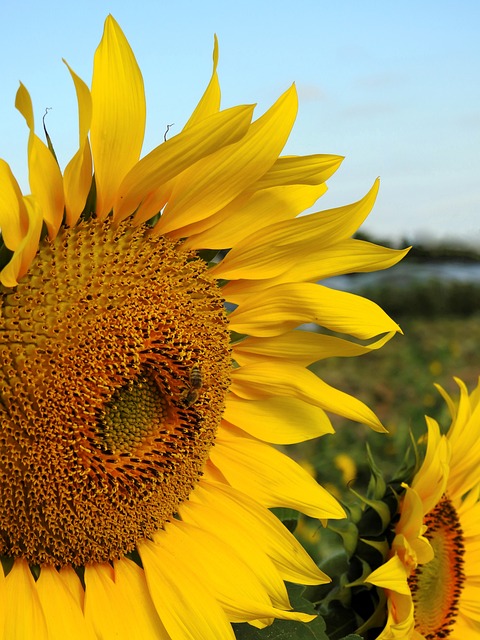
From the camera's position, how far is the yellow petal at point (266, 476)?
1.73 metres

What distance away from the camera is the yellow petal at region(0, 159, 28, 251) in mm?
1317

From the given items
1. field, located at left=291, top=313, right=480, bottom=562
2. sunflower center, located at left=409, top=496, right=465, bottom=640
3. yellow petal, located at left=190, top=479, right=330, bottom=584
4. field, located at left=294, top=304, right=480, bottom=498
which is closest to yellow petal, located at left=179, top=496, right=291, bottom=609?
yellow petal, located at left=190, top=479, right=330, bottom=584

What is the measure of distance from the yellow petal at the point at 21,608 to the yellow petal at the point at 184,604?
0.72 feet

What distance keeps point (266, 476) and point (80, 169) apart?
0.74 meters

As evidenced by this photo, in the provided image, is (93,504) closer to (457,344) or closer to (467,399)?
(467,399)

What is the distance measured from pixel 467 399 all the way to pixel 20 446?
1105mm

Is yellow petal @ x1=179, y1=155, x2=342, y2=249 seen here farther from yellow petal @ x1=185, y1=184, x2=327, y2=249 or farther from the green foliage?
the green foliage

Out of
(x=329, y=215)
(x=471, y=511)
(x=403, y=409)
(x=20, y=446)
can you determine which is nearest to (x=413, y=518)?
(x=471, y=511)

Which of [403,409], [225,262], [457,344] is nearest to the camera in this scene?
[225,262]

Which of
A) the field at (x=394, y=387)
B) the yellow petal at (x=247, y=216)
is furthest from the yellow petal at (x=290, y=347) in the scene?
the field at (x=394, y=387)

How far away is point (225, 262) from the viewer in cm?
168

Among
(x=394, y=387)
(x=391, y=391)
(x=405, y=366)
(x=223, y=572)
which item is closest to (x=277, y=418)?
(x=223, y=572)

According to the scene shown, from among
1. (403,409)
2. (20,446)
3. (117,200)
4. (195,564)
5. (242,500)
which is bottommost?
(403,409)

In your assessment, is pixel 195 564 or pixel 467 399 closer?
pixel 195 564
